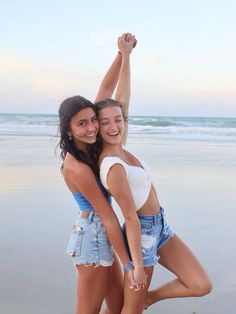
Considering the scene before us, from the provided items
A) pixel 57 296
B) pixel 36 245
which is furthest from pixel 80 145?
pixel 36 245

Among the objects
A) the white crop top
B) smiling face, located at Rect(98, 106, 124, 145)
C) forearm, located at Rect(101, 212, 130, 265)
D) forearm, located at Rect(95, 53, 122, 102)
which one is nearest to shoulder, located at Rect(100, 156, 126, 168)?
the white crop top

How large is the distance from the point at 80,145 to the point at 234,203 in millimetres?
4693

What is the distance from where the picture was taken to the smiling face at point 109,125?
2840mm

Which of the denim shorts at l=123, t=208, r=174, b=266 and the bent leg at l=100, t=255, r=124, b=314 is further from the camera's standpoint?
the bent leg at l=100, t=255, r=124, b=314

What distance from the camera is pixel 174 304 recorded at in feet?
12.5

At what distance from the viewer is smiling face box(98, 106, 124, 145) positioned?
2840mm

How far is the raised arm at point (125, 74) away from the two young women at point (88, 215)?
49 centimetres

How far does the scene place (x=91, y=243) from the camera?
277 centimetres

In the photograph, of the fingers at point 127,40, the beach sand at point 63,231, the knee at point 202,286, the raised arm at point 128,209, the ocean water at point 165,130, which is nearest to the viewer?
the raised arm at point 128,209

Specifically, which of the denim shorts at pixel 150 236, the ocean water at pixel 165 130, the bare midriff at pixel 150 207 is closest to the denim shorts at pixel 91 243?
the denim shorts at pixel 150 236

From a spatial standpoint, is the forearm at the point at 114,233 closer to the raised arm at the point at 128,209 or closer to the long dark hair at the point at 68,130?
the raised arm at the point at 128,209

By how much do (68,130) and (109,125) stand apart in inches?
9.7

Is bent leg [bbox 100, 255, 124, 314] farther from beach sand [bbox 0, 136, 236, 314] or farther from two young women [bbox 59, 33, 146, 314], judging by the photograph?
beach sand [bbox 0, 136, 236, 314]

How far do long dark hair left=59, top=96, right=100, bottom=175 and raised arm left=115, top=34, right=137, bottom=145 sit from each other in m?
0.45
